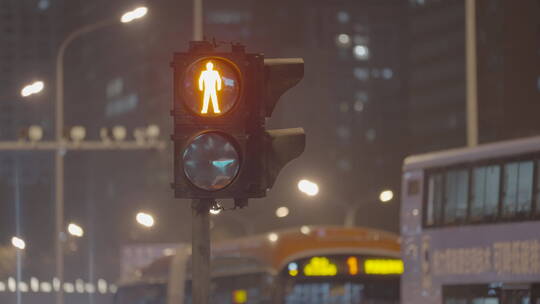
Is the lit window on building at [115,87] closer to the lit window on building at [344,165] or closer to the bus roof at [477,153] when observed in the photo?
the lit window on building at [344,165]

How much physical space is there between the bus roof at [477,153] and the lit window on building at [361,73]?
472 feet

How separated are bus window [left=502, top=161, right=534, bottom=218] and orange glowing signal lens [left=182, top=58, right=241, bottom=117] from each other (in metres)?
11.6

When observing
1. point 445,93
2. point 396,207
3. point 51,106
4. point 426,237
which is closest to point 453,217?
point 426,237

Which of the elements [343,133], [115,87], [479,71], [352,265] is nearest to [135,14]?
[352,265]

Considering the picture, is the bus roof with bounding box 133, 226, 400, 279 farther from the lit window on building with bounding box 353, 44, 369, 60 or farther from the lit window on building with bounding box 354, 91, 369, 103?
the lit window on building with bounding box 353, 44, 369, 60

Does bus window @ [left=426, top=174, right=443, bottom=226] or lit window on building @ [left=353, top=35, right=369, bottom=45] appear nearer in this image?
bus window @ [left=426, top=174, right=443, bottom=226]

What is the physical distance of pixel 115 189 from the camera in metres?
151

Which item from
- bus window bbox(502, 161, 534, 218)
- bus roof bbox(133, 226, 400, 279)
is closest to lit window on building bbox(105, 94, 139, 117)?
bus roof bbox(133, 226, 400, 279)

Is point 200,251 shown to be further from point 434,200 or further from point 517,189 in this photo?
point 434,200

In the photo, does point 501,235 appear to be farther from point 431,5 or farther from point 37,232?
point 431,5

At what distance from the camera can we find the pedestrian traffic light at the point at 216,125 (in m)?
8.48

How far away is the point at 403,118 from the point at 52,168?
40917mm

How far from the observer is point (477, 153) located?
21.2 metres

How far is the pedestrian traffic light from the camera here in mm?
8484
